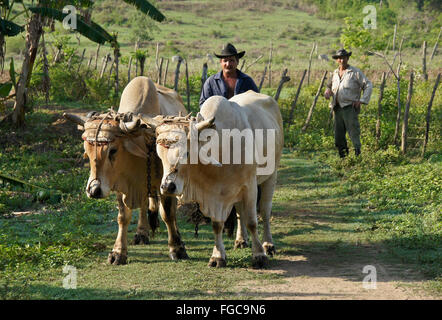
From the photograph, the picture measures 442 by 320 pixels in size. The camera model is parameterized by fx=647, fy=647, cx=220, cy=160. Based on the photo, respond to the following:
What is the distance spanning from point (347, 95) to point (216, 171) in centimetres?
564

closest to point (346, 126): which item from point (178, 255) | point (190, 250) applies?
point (190, 250)

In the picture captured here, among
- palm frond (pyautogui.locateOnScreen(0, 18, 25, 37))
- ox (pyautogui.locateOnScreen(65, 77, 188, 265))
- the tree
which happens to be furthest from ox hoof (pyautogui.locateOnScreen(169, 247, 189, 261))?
the tree

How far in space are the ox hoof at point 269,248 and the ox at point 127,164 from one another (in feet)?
2.69

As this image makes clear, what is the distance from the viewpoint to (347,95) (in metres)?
10.8

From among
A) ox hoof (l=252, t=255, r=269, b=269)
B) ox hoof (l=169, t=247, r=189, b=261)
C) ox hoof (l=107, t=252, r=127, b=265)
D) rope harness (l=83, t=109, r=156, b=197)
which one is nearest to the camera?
rope harness (l=83, t=109, r=156, b=197)

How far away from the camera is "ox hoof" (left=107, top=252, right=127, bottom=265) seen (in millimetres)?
6078

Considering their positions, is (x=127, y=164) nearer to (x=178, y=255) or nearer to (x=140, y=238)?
(x=178, y=255)

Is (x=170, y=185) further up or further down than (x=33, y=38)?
further down

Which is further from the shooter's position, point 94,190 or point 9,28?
point 9,28

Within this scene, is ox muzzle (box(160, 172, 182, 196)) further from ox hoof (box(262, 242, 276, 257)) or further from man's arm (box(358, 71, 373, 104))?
man's arm (box(358, 71, 373, 104))

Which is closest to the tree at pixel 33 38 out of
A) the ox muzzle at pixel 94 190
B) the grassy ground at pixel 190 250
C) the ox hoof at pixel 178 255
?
the grassy ground at pixel 190 250

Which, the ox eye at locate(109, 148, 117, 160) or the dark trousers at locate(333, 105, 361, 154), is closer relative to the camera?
the ox eye at locate(109, 148, 117, 160)

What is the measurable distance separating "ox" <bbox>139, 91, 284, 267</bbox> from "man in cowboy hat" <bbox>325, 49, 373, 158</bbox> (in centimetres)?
456

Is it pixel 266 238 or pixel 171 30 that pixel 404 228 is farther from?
pixel 171 30
